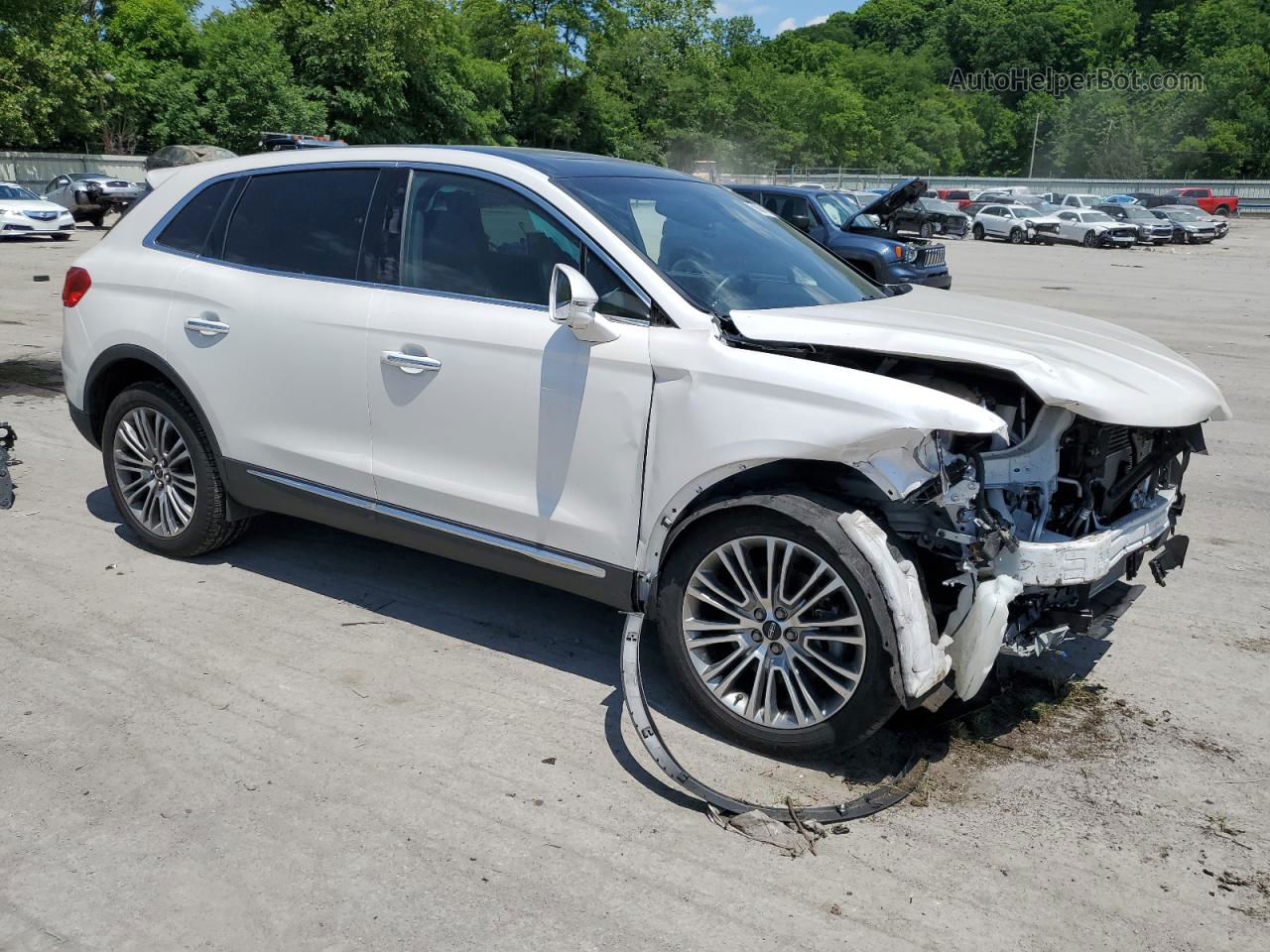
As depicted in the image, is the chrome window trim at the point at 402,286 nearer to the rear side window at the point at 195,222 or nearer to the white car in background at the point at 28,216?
the rear side window at the point at 195,222

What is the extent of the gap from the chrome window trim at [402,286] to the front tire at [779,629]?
0.84 metres

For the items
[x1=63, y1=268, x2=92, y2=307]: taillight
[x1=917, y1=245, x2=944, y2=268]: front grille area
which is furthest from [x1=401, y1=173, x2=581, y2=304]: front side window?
[x1=917, y1=245, x2=944, y2=268]: front grille area

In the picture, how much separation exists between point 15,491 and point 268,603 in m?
2.53

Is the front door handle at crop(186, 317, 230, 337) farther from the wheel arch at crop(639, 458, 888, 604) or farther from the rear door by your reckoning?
the wheel arch at crop(639, 458, 888, 604)

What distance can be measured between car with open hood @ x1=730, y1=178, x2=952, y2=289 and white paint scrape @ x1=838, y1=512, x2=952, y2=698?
43.0ft

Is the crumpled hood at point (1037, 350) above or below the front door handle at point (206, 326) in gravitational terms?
above

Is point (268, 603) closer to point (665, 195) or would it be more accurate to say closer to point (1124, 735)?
point (665, 195)

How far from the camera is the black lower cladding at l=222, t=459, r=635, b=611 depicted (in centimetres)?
393

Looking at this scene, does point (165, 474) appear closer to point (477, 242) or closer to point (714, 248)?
point (477, 242)

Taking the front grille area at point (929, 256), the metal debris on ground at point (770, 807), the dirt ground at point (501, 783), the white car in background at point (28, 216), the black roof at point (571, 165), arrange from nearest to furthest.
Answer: the dirt ground at point (501, 783)
the metal debris on ground at point (770, 807)
the black roof at point (571, 165)
the front grille area at point (929, 256)
the white car in background at point (28, 216)

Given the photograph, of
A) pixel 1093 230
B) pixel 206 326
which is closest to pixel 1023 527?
pixel 206 326

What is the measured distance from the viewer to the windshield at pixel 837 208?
57.7 feet

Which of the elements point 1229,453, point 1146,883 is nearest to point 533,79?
point 1229,453

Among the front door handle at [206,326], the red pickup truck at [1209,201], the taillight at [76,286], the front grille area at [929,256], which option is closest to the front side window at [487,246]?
the front door handle at [206,326]
